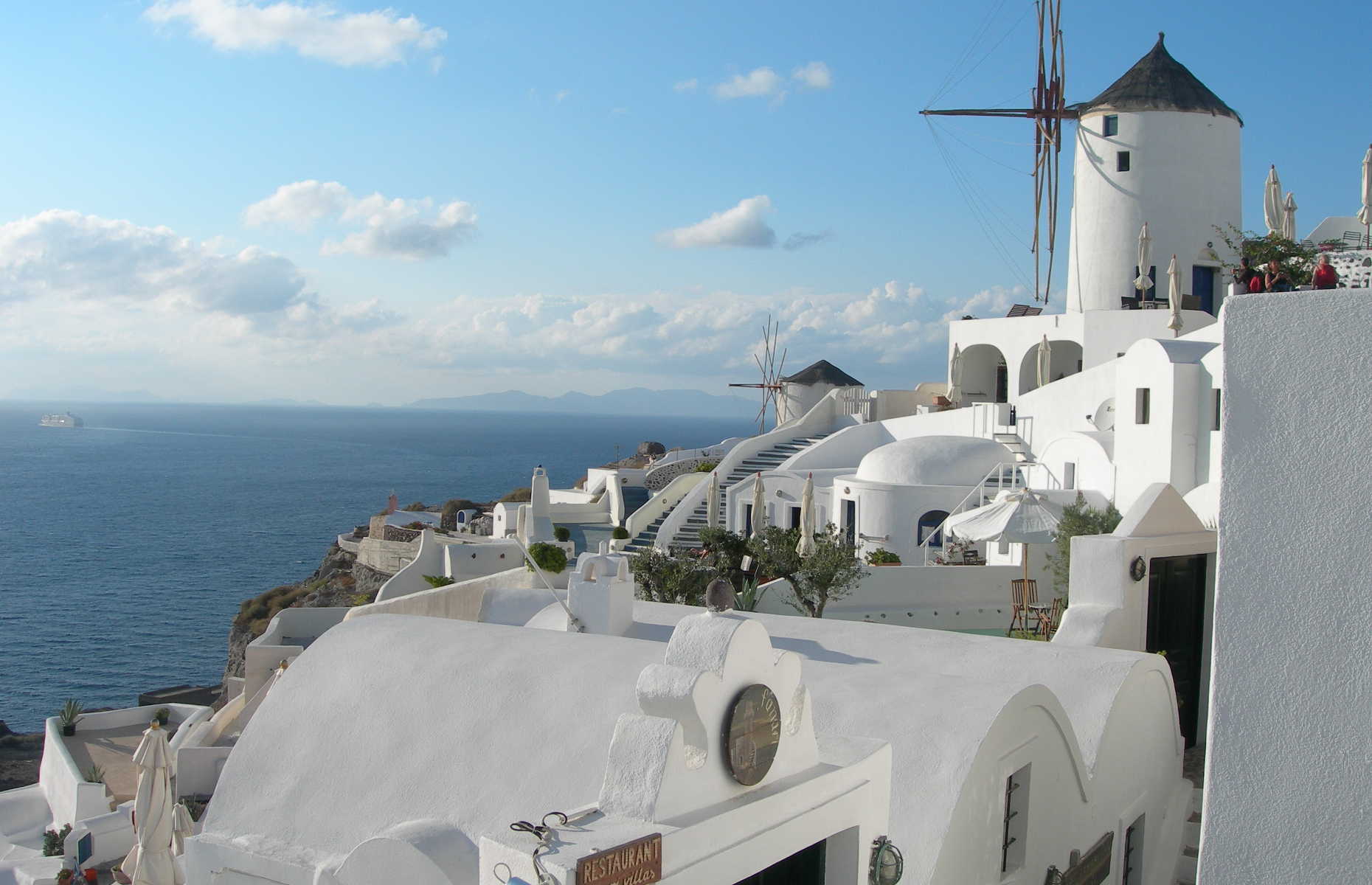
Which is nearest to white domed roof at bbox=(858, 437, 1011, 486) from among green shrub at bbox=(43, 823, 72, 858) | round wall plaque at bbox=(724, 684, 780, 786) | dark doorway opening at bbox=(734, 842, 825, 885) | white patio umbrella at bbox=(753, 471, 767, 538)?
white patio umbrella at bbox=(753, 471, 767, 538)

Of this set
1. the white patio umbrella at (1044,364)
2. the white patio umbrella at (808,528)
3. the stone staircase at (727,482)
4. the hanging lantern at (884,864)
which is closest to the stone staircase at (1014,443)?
the white patio umbrella at (1044,364)

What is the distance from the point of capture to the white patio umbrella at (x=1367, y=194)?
31.7ft

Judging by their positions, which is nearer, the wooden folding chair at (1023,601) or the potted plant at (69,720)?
the wooden folding chair at (1023,601)

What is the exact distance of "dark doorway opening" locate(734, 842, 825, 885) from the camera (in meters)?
6.43

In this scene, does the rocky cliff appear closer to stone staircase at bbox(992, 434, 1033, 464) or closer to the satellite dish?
stone staircase at bbox(992, 434, 1033, 464)

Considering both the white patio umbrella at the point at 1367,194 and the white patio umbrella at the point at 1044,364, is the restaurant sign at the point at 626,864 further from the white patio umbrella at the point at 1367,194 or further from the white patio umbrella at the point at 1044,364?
the white patio umbrella at the point at 1044,364

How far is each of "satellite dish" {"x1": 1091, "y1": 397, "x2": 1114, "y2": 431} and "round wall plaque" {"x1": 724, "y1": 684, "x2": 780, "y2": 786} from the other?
23609 millimetres

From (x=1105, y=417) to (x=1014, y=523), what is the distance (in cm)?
1120

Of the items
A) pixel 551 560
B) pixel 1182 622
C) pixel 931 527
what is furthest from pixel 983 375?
pixel 1182 622

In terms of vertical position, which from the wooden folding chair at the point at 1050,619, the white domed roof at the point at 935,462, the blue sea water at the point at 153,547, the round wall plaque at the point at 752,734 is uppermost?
the white domed roof at the point at 935,462

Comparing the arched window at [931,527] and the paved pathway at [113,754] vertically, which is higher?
the arched window at [931,527]

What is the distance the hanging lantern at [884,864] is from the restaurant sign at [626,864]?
2.07m

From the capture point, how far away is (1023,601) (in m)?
18.8

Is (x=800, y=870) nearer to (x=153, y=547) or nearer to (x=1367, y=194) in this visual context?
(x=1367, y=194)
